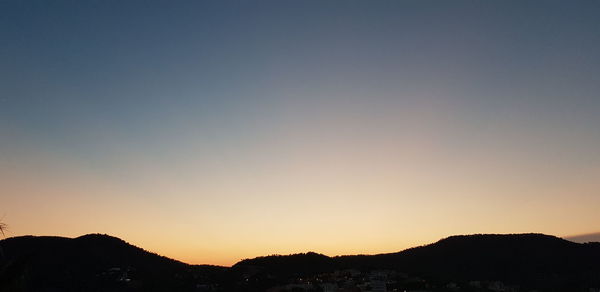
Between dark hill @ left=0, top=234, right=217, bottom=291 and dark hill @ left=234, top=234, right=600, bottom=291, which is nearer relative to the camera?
dark hill @ left=0, top=234, right=217, bottom=291

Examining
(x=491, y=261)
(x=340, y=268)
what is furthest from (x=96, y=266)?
(x=491, y=261)

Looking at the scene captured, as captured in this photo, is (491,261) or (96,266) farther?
(491,261)

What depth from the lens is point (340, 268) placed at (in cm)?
8231

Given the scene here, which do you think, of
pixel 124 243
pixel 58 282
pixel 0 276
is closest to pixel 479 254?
pixel 124 243

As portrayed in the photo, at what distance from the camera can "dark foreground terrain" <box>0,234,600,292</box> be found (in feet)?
209

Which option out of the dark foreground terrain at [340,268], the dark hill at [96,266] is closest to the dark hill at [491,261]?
the dark foreground terrain at [340,268]

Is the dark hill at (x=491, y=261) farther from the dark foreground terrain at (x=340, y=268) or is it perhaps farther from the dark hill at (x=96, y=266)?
the dark hill at (x=96, y=266)

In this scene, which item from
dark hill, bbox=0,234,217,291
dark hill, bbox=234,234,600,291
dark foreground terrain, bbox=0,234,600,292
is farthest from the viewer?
dark hill, bbox=234,234,600,291

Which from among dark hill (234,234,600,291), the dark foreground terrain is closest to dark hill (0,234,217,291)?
the dark foreground terrain

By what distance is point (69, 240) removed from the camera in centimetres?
8788

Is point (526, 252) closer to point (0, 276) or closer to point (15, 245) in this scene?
point (15, 245)

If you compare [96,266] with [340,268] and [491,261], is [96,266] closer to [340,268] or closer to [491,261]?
[340,268]

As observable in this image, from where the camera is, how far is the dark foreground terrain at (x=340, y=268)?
63719 mm

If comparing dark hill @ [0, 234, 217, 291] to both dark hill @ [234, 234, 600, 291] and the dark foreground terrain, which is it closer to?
the dark foreground terrain
